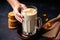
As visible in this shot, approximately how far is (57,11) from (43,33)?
268 millimetres

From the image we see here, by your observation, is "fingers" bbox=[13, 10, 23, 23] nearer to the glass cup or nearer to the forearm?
the glass cup

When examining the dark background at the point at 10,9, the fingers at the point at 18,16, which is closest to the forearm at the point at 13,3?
the dark background at the point at 10,9

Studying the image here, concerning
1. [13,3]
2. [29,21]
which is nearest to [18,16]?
[29,21]

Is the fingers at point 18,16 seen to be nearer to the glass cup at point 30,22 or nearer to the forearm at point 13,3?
the glass cup at point 30,22

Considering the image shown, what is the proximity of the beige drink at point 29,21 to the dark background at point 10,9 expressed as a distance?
0.06 meters

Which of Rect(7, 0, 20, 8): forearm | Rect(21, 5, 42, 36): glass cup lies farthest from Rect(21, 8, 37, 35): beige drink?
Rect(7, 0, 20, 8): forearm

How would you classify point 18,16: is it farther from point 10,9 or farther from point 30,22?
point 10,9

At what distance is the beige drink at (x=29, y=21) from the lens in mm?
853

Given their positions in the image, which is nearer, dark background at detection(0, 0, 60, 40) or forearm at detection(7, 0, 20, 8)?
dark background at detection(0, 0, 60, 40)

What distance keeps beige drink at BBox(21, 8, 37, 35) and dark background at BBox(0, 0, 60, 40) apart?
2.4 inches

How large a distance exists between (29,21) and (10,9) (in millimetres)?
273

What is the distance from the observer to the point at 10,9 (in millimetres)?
1091

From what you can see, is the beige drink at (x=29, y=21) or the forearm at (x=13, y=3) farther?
the forearm at (x=13, y=3)

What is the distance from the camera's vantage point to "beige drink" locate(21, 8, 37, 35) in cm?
85
